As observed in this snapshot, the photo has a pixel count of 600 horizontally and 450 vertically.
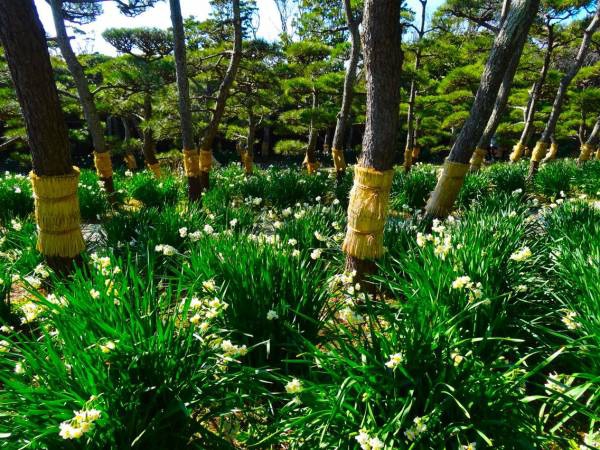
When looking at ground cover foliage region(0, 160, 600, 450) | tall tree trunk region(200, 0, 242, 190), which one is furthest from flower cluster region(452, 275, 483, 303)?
tall tree trunk region(200, 0, 242, 190)

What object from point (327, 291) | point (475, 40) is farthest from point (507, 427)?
point (475, 40)

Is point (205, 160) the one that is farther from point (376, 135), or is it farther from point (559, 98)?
point (559, 98)

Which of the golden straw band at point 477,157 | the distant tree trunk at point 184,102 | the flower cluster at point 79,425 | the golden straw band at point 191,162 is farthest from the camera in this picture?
the golden straw band at point 477,157

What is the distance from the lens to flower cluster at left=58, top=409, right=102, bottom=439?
3.48 feet

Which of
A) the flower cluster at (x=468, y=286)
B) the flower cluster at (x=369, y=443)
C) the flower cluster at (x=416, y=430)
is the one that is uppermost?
the flower cluster at (x=468, y=286)

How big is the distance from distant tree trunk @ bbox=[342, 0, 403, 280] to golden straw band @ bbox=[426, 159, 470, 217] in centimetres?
160

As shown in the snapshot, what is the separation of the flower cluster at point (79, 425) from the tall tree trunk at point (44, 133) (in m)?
1.73

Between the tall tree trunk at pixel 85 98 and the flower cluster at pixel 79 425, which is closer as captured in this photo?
Result: the flower cluster at pixel 79 425

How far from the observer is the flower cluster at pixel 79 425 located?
1060mm

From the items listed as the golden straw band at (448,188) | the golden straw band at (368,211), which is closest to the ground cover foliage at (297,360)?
the golden straw band at (368,211)

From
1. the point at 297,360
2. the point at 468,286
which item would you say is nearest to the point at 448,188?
the point at 468,286

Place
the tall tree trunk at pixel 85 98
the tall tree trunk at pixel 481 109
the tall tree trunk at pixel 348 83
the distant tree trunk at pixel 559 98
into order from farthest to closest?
the distant tree trunk at pixel 559 98 → the tall tree trunk at pixel 348 83 → the tall tree trunk at pixel 85 98 → the tall tree trunk at pixel 481 109

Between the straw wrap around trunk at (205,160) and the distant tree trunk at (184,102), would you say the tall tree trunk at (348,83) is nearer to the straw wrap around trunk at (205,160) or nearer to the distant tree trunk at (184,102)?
the straw wrap around trunk at (205,160)

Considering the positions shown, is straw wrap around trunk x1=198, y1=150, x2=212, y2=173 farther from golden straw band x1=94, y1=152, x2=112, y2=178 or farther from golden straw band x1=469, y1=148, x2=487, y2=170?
golden straw band x1=469, y1=148, x2=487, y2=170
